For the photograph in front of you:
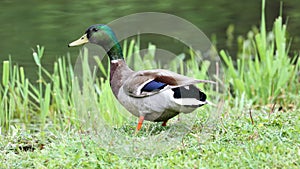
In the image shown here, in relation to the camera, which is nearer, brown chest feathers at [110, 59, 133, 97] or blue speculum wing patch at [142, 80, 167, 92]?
blue speculum wing patch at [142, 80, 167, 92]

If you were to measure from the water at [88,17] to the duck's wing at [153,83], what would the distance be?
14.8ft

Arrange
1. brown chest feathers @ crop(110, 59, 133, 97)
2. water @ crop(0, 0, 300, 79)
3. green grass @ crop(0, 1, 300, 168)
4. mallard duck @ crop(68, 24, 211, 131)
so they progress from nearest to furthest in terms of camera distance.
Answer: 1. green grass @ crop(0, 1, 300, 168)
2. mallard duck @ crop(68, 24, 211, 131)
3. brown chest feathers @ crop(110, 59, 133, 97)
4. water @ crop(0, 0, 300, 79)

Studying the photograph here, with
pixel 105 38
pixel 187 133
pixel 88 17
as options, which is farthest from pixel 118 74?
pixel 88 17

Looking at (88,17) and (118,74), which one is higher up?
(88,17)

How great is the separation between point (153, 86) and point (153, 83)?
19mm

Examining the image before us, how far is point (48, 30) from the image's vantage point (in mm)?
9797

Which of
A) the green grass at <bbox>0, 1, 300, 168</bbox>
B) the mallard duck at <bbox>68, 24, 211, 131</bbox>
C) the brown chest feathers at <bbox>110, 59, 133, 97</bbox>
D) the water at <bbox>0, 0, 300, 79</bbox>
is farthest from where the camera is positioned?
the water at <bbox>0, 0, 300, 79</bbox>

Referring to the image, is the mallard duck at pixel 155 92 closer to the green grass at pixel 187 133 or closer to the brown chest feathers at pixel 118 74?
the brown chest feathers at pixel 118 74

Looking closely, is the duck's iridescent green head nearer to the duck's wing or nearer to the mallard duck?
the mallard duck

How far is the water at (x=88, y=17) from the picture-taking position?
9383mm

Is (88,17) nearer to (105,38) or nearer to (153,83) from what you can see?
(105,38)

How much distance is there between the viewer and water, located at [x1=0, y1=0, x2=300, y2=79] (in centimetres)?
938

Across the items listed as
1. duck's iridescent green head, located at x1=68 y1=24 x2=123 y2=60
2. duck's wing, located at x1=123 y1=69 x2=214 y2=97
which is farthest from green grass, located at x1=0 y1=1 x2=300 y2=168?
duck's iridescent green head, located at x1=68 y1=24 x2=123 y2=60

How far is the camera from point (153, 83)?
427 cm
